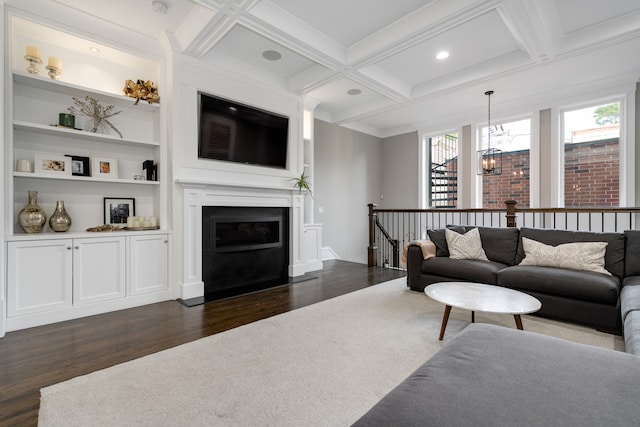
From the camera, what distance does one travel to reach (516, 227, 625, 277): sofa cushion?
119 inches

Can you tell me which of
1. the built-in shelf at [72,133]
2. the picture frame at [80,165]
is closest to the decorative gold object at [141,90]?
the built-in shelf at [72,133]

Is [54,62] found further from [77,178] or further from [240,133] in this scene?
[240,133]

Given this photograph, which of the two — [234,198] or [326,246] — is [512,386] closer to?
[234,198]

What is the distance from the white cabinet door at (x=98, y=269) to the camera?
300 centimetres

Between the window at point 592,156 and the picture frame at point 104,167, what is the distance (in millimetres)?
6736

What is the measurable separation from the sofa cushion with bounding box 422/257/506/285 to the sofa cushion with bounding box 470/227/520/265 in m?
0.14

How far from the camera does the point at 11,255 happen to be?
268 centimetres

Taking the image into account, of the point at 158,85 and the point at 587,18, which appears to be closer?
the point at 587,18

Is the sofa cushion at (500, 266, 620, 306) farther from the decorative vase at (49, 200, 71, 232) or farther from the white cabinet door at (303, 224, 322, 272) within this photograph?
the decorative vase at (49, 200, 71, 232)

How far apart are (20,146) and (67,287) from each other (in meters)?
1.50

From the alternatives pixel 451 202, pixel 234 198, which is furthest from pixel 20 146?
pixel 451 202

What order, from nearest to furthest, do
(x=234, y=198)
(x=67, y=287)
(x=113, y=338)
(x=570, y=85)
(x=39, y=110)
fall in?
(x=113, y=338), (x=67, y=287), (x=39, y=110), (x=234, y=198), (x=570, y=85)

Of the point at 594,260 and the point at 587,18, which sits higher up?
the point at 587,18

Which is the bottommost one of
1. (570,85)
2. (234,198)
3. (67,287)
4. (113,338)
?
(113,338)
